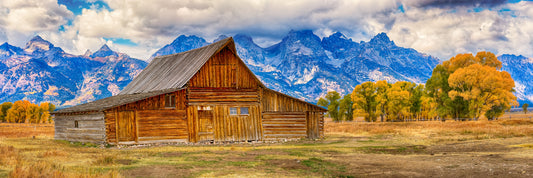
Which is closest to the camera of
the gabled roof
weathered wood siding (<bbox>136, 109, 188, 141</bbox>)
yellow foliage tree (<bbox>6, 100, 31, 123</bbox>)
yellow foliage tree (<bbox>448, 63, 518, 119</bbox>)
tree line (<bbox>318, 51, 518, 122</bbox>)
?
weathered wood siding (<bbox>136, 109, 188, 141</bbox>)

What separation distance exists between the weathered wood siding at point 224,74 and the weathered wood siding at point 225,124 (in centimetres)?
171

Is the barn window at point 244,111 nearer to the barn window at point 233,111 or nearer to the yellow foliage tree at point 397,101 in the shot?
the barn window at point 233,111

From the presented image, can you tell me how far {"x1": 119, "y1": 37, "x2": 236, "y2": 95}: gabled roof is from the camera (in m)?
33.7

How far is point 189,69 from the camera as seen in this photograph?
35188 mm

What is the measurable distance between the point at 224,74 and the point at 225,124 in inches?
157

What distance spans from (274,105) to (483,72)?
40.8m

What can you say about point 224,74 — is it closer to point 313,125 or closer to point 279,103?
point 279,103

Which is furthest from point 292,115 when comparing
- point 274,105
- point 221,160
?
point 221,160

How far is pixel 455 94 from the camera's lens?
208 feet

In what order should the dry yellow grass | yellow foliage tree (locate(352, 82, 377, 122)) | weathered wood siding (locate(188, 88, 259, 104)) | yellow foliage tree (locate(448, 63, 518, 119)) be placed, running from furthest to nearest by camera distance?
1. yellow foliage tree (locate(352, 82, 377, 122))
2. yellow foliage tree (locate(448, 63, 518, 119))
3. the dry yellow grass
4. weathered wood siding (locate(188, 88, 259, 104))

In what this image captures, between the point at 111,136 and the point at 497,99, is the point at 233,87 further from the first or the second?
the point at 497,99

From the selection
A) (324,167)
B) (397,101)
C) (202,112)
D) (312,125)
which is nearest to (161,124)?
(202,112)

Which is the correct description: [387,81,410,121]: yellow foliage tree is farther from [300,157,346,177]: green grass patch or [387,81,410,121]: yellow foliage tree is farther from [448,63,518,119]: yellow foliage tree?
[300,157,346,177]: green grass patch

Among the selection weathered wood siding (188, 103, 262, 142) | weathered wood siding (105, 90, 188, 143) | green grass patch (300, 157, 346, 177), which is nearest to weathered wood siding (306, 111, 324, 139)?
weathered wood siding (188, 103, 262, 142)
